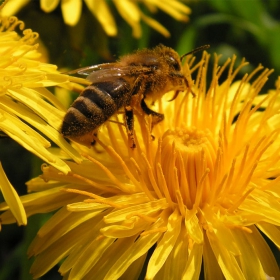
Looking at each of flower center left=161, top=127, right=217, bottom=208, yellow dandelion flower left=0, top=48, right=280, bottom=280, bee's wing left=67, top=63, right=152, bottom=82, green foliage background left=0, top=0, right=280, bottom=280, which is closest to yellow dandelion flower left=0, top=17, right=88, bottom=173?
bee's wing left=67, top=63, right=152, bottom=82

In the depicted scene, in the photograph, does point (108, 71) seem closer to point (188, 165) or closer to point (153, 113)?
point (153, 113)

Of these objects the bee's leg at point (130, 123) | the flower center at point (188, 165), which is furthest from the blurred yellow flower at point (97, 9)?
the flower center at point (188, 165)

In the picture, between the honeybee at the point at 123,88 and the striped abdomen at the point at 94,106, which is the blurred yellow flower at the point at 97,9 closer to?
the honeybee at the point at 123,88

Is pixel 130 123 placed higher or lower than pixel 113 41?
higher

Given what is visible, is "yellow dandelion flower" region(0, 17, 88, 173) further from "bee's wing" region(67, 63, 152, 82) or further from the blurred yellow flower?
the blurred yellow flower

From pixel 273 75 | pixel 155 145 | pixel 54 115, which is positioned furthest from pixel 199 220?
pixel 273 75

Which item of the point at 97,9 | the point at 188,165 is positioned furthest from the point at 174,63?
the point at 97,9

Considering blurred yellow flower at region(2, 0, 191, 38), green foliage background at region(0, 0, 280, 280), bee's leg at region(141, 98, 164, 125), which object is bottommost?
green foliage background at region(0, 0, 280, 280)
